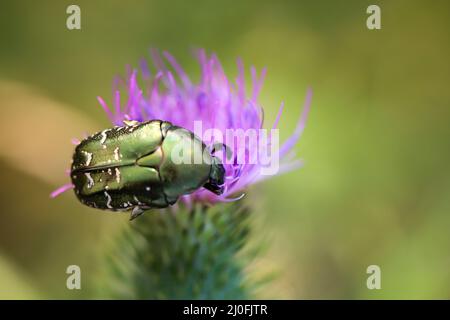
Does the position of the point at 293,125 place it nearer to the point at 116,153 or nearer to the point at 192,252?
the point at 192,252

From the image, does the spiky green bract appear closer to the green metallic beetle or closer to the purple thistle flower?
the purple thistle flower

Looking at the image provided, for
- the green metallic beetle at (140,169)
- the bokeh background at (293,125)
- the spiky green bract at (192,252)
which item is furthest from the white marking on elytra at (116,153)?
the bokeh background at (293,125)

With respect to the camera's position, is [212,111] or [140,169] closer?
[140,169]

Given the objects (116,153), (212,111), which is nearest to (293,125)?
(212,111)

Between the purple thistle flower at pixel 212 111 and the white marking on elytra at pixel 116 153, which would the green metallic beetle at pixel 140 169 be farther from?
the purple thistle flower at pixel 212 111

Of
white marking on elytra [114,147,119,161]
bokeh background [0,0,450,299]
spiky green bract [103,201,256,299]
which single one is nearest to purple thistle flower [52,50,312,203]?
spiky green bract [103,201,256,299]

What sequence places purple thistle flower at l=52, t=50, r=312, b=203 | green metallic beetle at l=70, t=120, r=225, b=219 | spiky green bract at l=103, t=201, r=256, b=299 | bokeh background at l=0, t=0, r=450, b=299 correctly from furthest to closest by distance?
bokeh background at l=0, t=0, r=450, b=299, spiky green bract at l=103, t=201, r=256, b=299, purple thistle flower at l=52, t=50, r=312, b=203, green metallic beetle at l=70, t=120, r=225, b=219
